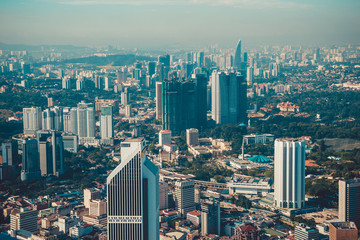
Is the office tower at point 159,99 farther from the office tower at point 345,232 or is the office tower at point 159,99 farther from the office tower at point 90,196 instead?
the office tower at point 345,232

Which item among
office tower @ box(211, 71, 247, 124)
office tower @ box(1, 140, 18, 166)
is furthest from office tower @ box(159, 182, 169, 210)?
office tower @ box(211, 71, 247, 124)

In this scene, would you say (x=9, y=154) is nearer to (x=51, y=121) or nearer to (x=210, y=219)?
(x=51, y=121)

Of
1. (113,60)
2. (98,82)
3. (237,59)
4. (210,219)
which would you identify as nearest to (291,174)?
(210,219)

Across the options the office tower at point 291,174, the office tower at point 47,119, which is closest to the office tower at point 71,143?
the office tower at point 47,119

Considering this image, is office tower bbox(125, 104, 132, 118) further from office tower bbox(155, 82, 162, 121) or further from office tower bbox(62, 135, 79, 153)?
office tower bbox(62, 135, 79, 153)

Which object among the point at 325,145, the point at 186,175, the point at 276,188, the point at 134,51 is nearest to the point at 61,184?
the point at 186,175
